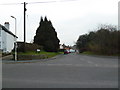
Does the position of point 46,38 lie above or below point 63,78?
above

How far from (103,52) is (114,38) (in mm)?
466

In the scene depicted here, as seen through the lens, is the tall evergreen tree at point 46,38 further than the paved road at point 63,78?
Yes

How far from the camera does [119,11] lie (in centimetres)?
313

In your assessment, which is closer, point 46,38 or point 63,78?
point 63,78

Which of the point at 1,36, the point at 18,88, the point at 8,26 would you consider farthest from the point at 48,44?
the point at 18,88

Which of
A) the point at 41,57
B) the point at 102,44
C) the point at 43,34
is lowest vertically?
the point at 41,57

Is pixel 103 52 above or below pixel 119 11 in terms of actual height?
below

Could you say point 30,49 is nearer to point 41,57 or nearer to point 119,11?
point 41,57

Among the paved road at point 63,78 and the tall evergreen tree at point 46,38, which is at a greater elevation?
the tall evergreen tree at point 46,38

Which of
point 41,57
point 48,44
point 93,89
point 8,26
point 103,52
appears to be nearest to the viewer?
point 103,52

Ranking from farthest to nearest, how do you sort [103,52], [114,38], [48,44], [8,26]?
[8,26]
[48,44]
[103,52]
[114,38]

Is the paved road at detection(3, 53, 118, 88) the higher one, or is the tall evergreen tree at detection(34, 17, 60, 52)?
the tall evergreen tree at detection(34, 17, 60, 52)

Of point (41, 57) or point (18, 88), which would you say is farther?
point (41, 57)

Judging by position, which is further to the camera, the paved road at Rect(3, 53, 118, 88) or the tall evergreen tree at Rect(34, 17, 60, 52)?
the tall evergreen tree at Rect(34, 17, 60, 52)
